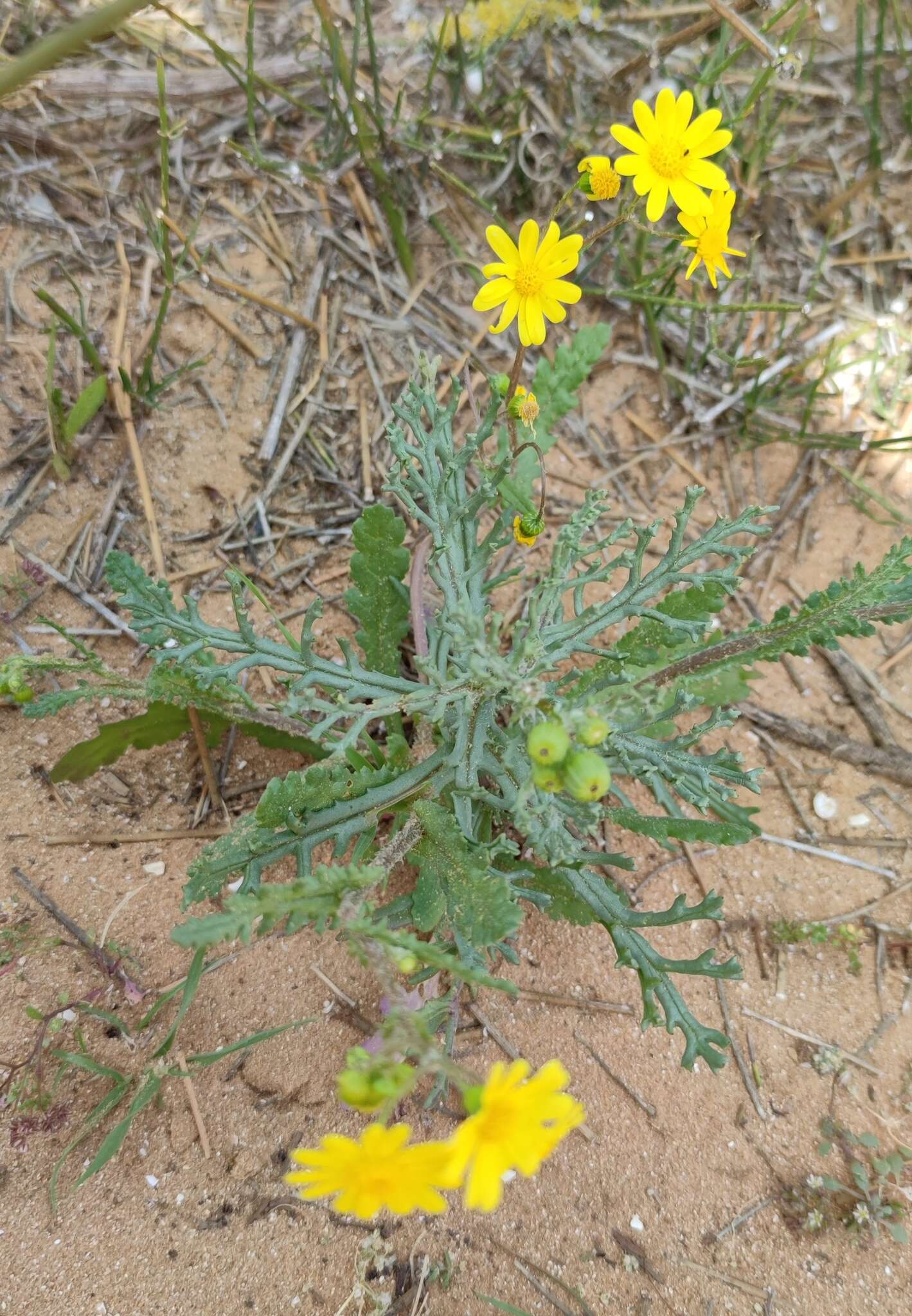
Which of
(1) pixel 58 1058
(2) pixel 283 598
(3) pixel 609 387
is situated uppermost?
(3) pixel 609 387

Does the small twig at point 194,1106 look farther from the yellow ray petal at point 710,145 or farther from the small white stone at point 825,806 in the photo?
the yellow ray petal at point 710,145

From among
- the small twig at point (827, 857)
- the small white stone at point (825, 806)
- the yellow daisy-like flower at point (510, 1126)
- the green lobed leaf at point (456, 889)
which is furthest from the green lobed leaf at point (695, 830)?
the yellow daisy-like flower at point (510, 1126)

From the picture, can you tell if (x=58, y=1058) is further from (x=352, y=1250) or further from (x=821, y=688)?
(x=821, y=688)

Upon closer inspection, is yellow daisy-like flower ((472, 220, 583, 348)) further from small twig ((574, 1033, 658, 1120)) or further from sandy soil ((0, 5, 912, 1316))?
small twig ((574, 1033, 658, 1120))

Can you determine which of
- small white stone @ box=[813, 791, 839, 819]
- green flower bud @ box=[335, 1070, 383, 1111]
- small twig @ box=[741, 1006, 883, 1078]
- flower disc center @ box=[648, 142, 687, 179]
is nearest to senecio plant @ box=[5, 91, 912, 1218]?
flower disc center @ box=[648, 142, 687, 179]

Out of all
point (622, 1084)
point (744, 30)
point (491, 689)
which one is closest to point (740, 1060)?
point (622, 1084)

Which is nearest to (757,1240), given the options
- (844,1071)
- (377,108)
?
(844,1071)
